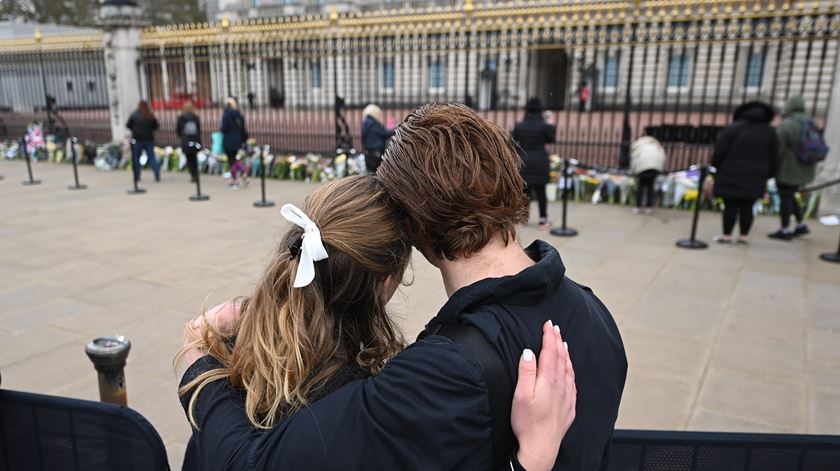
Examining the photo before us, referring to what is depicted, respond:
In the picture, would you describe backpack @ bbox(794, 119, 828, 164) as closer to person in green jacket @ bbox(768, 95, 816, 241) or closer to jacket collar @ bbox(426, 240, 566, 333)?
person in green jacket @ bbox(768, 95, 816, 241)

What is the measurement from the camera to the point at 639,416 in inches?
146

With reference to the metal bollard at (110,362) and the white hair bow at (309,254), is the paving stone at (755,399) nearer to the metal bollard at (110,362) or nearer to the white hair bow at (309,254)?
the metal bollard at (110,362)

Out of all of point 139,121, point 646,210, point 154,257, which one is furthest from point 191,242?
point 646,210

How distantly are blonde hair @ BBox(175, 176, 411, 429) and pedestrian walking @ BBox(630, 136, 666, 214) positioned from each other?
27.9 feet

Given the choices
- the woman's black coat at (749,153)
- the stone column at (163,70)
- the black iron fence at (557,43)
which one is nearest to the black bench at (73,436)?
the black iron fence at (557,43)

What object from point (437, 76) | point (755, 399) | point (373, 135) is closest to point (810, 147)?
point (755, 399)

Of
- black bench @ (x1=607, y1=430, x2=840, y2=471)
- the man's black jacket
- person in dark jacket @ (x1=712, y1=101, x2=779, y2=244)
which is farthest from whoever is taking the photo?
person in dark jacket @ (x1=712, y1=101, x2=779, y2=244)

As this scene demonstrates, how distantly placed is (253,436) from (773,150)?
7.69 m

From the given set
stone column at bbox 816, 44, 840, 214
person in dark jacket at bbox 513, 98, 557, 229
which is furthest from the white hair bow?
stone column at bbox 816, 44, 840, 214

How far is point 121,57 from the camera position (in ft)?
48.9

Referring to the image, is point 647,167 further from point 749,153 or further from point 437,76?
point 437,76

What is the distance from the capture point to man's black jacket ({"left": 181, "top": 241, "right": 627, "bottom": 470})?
1.04m

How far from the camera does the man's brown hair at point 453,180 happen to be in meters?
1.18

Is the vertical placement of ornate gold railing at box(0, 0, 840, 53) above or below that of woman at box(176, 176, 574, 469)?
above
